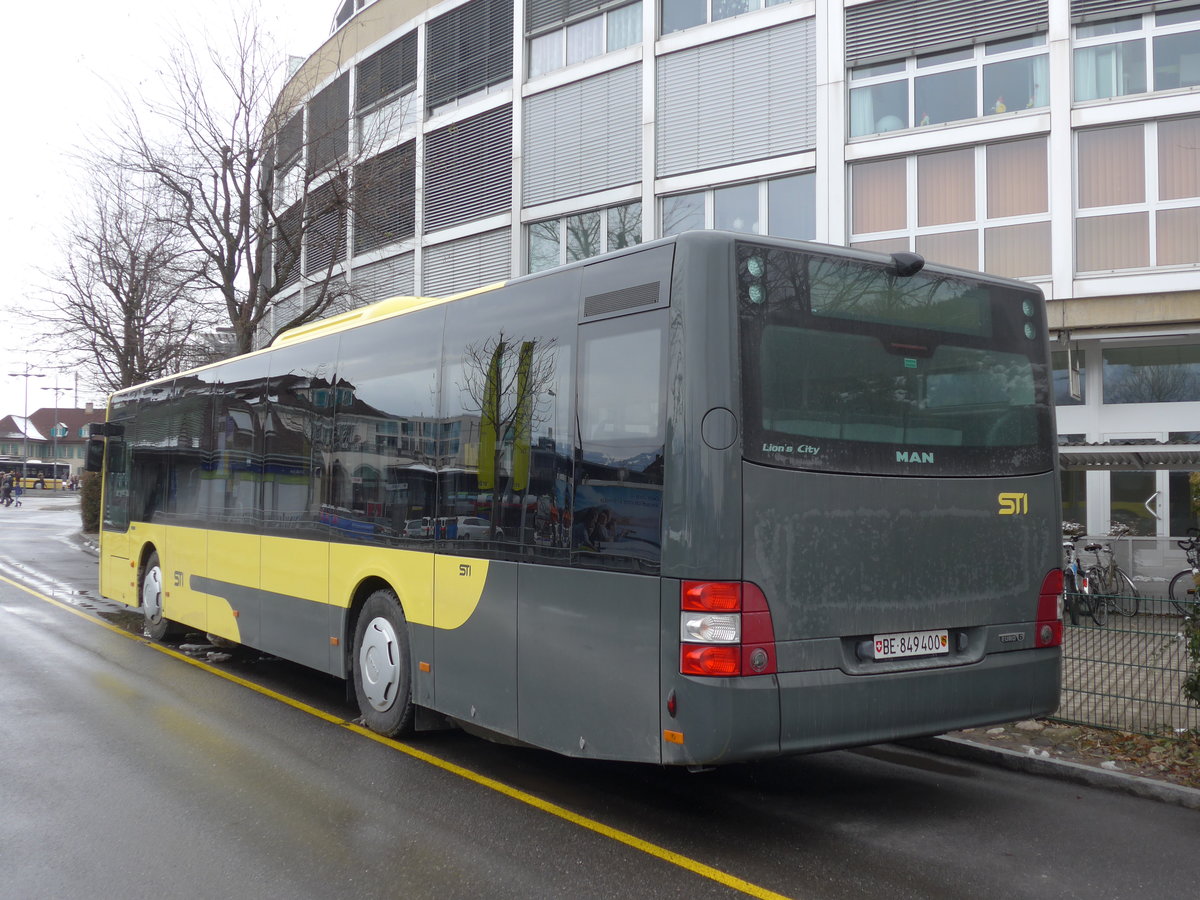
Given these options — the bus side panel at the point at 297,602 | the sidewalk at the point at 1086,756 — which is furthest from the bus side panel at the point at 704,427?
the bus side panel at the point at 297,602

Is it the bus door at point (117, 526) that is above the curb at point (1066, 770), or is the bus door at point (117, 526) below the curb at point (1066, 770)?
above

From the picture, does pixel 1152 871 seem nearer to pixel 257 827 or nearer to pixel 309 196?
pixel 257 827

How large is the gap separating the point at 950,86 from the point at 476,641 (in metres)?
13.9

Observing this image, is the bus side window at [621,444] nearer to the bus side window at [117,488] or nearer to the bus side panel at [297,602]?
the bus side panel at [297,602]

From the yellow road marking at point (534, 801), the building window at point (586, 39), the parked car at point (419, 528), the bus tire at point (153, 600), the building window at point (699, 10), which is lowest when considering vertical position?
the yellow road marking at point (534, 801)

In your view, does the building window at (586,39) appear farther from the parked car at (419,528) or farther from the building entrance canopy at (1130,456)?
the parked car at (419,528)

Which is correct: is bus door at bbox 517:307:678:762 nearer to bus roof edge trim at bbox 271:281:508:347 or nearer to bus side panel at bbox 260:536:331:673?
bus roof edge trim at bbox 271:281:508:347

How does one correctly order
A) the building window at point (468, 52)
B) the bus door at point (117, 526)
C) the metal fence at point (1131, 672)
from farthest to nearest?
the building window at point (468, 52) → the bus door at point (117, 526) → the metal fence at point (1131, 672)

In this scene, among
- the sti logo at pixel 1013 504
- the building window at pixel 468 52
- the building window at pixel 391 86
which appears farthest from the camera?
the building window at pixel 391 86

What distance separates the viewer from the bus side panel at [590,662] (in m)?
5.04

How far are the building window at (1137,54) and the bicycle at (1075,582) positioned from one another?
21.2ft

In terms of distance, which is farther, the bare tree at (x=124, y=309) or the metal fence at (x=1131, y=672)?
the bare tree at (x=124, y=309)

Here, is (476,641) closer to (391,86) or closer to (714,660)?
(714,660)

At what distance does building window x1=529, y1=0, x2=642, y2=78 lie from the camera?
20578 mm
